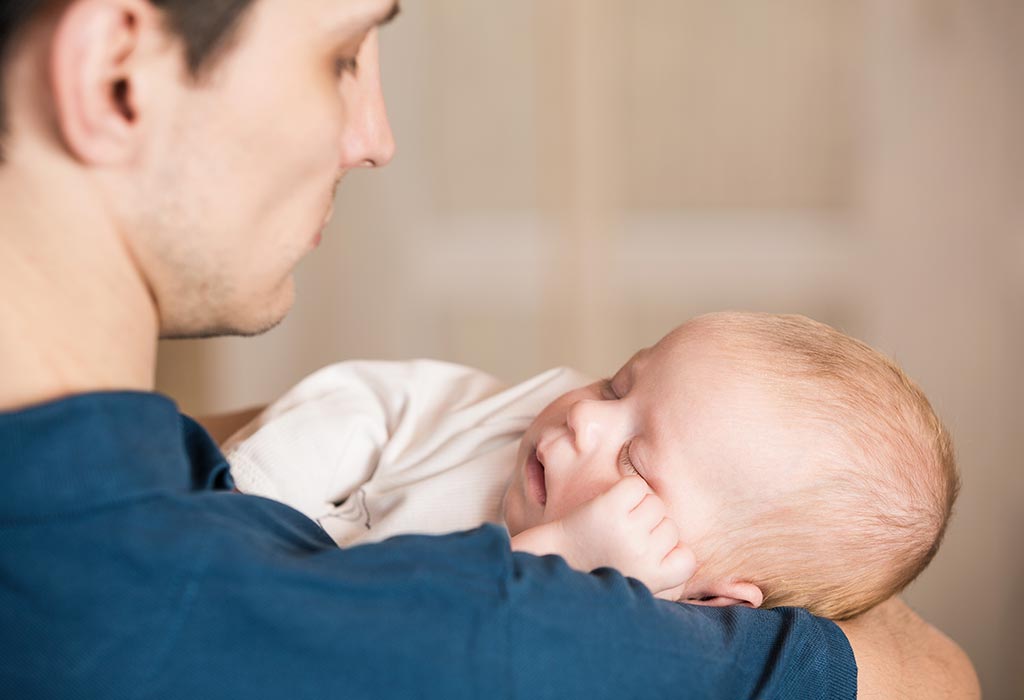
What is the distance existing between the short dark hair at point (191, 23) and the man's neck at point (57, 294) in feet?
0.20

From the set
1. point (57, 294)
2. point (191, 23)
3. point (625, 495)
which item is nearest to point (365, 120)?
point (191, 23)

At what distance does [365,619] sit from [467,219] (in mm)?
3058

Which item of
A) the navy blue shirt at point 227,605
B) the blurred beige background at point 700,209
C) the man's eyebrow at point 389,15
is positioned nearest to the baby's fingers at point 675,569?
the navy blue shirt at point 227,605

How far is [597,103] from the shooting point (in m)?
3.70

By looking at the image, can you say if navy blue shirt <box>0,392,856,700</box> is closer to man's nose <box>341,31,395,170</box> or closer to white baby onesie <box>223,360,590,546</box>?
man's nose <box>341,31,395,170</box>

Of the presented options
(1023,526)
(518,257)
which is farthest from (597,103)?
(1023,526)

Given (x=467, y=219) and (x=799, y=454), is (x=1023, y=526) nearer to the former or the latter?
(x=467, y=219)

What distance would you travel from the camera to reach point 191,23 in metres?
0.89

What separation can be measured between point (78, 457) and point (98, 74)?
308 mm

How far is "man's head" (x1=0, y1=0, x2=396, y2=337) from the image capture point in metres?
0.88

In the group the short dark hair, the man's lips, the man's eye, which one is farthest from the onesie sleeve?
the short dark hair

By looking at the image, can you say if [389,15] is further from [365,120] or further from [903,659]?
[903,659]

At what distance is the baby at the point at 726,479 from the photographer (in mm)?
1205

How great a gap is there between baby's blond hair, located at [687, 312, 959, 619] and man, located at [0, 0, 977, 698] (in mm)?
205
